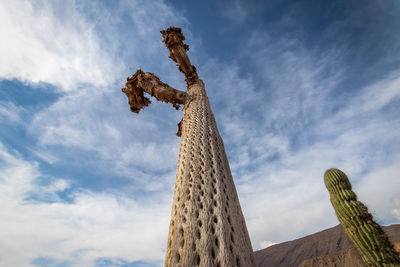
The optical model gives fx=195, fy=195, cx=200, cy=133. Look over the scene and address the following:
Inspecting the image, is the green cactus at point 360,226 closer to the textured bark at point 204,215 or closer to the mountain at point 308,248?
the textured bark at point 204,215

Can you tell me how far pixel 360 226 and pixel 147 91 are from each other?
16.5ft

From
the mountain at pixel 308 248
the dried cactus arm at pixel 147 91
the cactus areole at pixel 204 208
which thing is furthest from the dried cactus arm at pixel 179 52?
the mountain at pixel 308 248

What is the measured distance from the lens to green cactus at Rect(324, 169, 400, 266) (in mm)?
3090

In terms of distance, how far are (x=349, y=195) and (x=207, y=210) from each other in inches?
131

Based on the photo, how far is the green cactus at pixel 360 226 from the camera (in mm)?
3090

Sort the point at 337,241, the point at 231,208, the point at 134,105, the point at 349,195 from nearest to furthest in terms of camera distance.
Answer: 1. the point at 231,208
2. the point at 349,195
3. the point at 134,105
4. the point at 337,241

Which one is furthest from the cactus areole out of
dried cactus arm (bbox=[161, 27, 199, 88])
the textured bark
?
dried cactus arm (bbox=[161, 27, 199, 88])

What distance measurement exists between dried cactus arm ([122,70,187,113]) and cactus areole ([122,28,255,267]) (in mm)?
648

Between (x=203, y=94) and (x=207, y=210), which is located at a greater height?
(x=203, y=94)

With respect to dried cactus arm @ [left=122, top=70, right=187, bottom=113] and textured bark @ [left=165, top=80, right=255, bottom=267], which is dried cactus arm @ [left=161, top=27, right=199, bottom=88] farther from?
textured bark @ [left=165, top=80, right=255, bottom=267]

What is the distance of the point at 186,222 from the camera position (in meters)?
2.06

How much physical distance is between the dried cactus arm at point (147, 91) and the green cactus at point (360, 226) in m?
3.73

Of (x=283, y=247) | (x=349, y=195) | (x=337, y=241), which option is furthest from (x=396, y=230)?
(x=349, y=195)

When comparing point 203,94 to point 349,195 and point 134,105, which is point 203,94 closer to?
point 134,105
